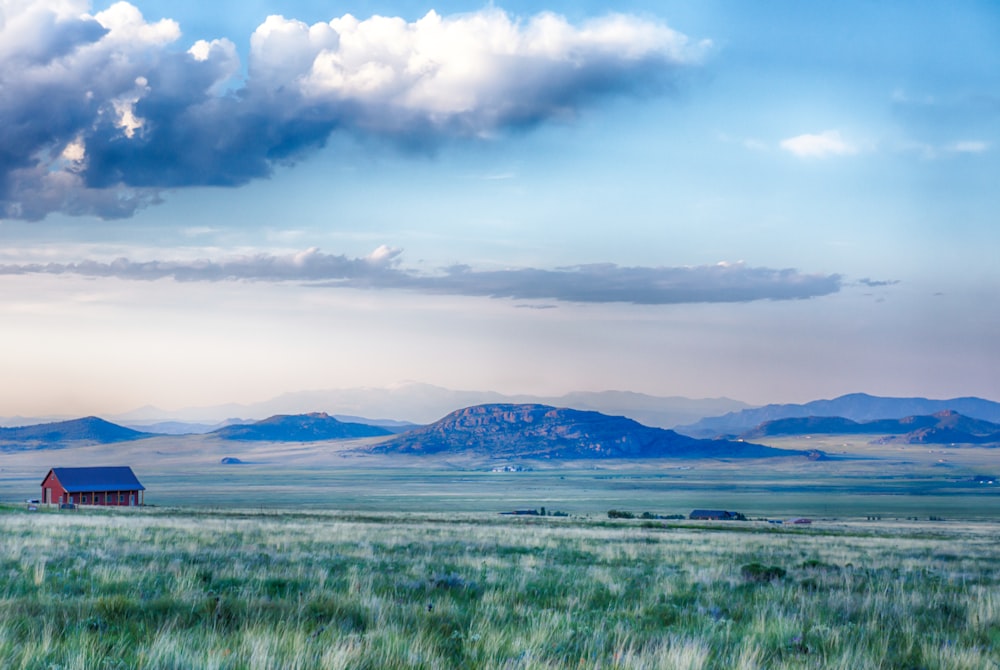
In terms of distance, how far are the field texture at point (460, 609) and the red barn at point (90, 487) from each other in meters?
64.3

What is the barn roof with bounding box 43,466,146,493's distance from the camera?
80.4 metres

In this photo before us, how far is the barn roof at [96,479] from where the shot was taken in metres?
80.4

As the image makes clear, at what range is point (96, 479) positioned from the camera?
274 ft

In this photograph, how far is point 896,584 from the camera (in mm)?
16297

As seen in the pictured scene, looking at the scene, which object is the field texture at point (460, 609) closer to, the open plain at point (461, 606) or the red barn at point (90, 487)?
the open plain at point (461, 606)

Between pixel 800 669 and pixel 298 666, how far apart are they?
172 inches

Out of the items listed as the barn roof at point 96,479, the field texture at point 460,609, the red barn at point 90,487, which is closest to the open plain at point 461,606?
the field texture at point 460,609

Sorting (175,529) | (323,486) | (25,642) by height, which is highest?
(25,642)

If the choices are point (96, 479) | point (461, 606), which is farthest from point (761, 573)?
point (96, 479)

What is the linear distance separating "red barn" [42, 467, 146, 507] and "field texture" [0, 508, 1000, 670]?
211 feet

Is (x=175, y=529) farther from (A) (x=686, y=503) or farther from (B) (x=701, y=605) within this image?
(A) (x=686, y=503)

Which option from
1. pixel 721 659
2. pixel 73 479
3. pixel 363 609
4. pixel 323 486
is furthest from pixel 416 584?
pixel 323 486

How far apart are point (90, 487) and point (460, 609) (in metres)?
79.4

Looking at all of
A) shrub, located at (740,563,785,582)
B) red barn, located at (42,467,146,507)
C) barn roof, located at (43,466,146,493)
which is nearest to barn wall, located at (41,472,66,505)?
red barn, located at (42,467,146,507)
